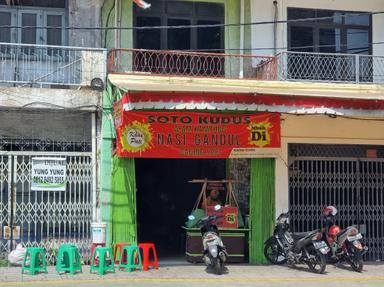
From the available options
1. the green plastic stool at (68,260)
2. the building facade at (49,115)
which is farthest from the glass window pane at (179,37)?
the green plastic stool at (68,260)

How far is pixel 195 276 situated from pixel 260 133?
139 inches

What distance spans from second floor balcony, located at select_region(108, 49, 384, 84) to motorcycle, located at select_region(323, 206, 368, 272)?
141 inches

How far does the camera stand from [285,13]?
15109mm

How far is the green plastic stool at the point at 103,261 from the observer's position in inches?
456

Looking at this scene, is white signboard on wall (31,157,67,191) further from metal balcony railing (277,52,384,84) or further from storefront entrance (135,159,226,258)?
metal balcony railing (277,52,384,84)

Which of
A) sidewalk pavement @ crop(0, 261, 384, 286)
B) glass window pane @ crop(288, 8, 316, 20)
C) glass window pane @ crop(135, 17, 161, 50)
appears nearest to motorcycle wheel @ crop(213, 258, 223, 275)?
sidewalk pavement @ crop(0, 261, 384, 286)

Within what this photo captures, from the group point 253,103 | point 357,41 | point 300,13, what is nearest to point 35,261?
point 253,103

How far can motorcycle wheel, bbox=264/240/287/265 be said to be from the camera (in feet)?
43.4

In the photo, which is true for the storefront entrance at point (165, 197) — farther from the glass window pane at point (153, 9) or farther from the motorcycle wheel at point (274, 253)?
the glass window pane at point (153, 9)

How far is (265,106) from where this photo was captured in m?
12.2

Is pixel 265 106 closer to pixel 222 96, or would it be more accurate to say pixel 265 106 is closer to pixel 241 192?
pixel 222 96

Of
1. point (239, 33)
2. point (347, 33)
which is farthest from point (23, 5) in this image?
point (347, 33)

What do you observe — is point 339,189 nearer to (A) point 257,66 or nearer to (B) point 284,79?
(B) point 284,79

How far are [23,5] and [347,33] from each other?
7.99m
